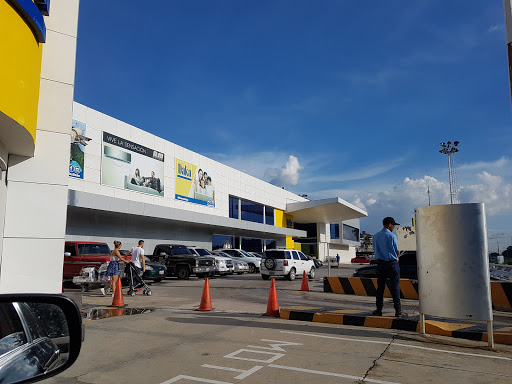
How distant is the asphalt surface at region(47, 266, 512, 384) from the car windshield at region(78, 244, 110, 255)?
343 inches

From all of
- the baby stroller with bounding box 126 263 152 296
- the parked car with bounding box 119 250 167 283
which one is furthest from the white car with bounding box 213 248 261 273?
the baby stroller with bounding box 126 263 152 296

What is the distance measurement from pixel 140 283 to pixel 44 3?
8.93 meters

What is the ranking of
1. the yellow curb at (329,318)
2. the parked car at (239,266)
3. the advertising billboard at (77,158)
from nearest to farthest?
the yellow curb at (329,318), the advertising billboard at (77,158), the parked car at (239,266)

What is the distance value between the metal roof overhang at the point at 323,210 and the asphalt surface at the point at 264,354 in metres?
42.2

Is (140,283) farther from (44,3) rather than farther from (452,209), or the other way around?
(452,209)

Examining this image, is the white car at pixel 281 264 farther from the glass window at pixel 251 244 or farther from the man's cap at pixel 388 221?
the glass window at pixel 251 244

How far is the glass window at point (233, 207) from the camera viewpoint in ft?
138

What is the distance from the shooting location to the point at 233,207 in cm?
4281

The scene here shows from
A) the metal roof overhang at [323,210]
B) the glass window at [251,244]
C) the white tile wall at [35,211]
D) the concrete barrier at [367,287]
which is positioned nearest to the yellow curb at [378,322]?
the concrete barrier at [367,287]

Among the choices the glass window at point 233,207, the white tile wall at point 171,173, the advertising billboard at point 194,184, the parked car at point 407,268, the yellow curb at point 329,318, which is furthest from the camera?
the glass window at point 233,207

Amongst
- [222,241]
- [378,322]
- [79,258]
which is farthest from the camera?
[222,241]

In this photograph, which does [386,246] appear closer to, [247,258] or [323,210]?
[247,258]

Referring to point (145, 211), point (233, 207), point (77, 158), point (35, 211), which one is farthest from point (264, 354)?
point (233, 207)

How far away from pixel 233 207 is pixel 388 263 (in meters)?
35.0
